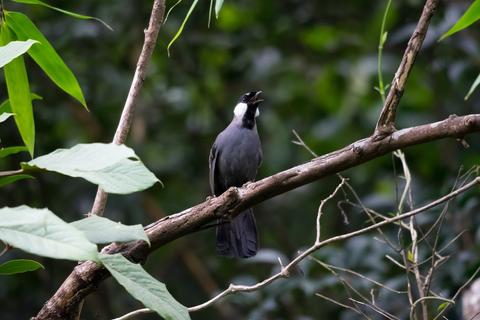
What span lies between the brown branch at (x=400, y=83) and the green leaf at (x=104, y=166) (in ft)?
2.66

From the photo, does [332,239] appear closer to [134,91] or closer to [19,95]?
[134,91]

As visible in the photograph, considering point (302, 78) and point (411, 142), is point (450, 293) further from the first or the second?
point (302, 78)

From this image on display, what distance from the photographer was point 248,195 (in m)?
2.31

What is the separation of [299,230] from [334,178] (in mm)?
550

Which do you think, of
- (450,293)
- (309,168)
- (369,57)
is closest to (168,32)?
(369,57)

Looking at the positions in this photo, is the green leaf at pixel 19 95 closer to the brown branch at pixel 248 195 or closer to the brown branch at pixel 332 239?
the brown branch at pixel 248 195

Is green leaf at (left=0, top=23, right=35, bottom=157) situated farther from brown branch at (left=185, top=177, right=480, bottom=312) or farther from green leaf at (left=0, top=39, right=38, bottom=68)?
brown branch at (left=185, top=177, right=480, bottom=312)

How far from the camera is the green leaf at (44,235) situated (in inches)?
54.4

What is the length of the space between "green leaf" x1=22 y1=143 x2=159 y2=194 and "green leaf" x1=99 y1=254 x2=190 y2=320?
0.16 m

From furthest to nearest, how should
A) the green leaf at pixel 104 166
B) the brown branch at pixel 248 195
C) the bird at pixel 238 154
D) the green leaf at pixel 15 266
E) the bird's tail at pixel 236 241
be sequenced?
1. the bird at pixel 238 154
2. the bird's tail at pixel 236 241
3. the brown branch at pixel 248 195
4. the green leaf at pixel 15 266
5. the green leaf at pixel 104 166

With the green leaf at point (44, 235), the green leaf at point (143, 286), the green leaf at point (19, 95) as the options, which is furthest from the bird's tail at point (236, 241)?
the green leaf at point (44, 235)

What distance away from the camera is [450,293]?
13.3ft

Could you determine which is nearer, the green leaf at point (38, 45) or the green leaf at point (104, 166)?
the green leaf at point (104, 166)

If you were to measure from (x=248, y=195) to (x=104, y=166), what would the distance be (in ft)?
2.66
